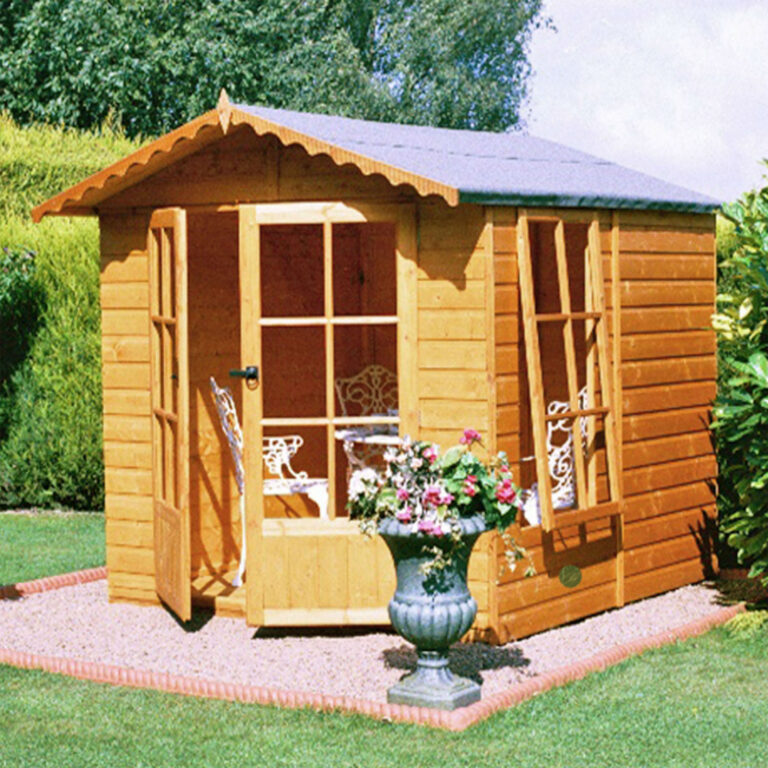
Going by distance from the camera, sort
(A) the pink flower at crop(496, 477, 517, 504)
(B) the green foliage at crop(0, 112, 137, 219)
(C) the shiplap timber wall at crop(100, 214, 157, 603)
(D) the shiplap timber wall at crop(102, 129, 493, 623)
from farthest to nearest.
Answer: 1. (B) the green foliage at crop(0, 112, 137, 219)
2. (C) the shiplap timber wall at crop(100, 214, 157, 603)
3. (D) the shiplap timber wall at crop(102, 129, 493, 623)
4. (A) the pink flower at crop(496, 477, 517, 504)

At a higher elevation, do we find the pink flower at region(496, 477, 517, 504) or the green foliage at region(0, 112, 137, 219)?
the green foliage at region(0, 112, 137, 219)

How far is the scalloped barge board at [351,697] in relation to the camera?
6.68 m

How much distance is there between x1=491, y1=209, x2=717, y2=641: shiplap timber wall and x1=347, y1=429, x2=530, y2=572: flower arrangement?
121 centimetres

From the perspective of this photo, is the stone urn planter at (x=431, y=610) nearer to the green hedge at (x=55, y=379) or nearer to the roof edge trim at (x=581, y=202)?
the roof edge trim at (x=581, y=202)

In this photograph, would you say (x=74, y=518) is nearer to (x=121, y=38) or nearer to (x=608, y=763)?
(x=608, y=763)

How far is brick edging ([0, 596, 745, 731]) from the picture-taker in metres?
6.68

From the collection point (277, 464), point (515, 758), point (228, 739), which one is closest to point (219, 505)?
point (277, 464)

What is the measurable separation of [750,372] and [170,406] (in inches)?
124

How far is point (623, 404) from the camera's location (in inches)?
358

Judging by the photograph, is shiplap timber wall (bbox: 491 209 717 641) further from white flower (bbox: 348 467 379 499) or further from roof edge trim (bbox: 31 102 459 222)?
white flower (bbox: 348 467 379 499)

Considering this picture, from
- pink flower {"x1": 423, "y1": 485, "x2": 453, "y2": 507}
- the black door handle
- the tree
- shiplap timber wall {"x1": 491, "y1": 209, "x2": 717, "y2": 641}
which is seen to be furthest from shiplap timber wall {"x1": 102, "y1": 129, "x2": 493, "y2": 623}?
the tree

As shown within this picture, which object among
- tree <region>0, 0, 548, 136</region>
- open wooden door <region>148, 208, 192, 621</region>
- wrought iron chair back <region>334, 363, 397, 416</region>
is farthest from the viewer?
tree <region>0, 0, 548, 136</region>

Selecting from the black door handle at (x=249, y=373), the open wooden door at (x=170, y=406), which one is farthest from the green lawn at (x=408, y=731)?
the black door handle at (x=249, y=373)

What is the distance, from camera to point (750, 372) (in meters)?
8.43
